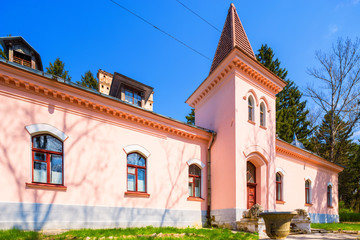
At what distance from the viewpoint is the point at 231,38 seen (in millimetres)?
13000

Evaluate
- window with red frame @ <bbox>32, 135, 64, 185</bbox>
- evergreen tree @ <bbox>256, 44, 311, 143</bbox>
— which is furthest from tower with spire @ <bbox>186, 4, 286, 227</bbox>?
evergreen tree @ <bbox>256, 44, 311, 143</bbox>

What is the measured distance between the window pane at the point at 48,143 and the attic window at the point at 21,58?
4396mm

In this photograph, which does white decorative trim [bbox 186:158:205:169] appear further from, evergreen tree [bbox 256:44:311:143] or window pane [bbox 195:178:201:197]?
evergreen tree [bbox 256:44:311:143]

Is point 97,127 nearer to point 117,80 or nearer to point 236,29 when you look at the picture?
point 117,80

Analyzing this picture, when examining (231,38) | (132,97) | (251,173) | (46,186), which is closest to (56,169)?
(46,186)

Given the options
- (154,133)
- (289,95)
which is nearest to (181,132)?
(154,133)

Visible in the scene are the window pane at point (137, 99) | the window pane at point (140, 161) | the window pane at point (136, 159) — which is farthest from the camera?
the window pane at point (137, 99)

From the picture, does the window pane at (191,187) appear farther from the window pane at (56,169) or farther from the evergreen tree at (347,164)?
the evergreen tree at (347,164)

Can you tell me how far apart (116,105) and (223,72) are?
19.3ft

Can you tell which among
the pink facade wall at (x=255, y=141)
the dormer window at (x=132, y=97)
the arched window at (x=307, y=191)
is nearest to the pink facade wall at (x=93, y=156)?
the pink facade wall at (x=255, y=141)

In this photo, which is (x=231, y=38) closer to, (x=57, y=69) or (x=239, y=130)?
(x=239, y=130)

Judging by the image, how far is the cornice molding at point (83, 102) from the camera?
7066mm

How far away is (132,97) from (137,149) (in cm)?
456

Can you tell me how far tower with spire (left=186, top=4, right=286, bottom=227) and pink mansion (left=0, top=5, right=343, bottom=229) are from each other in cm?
5
